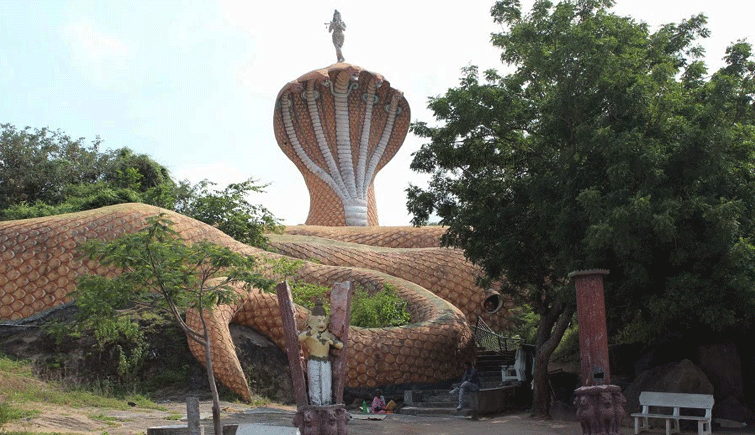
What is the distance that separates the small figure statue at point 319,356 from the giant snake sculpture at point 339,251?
380 centimetres

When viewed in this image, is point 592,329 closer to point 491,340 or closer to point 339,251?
point 491,340

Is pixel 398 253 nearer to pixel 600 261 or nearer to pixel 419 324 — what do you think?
pixel 419 324

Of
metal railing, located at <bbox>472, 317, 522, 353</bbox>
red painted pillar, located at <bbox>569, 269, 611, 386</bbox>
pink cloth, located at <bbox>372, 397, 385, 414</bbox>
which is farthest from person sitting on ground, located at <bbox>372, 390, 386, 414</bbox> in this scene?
red painted pillar, located at <bbox>569, 269, 611, 386</bbox>

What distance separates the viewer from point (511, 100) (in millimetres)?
14219

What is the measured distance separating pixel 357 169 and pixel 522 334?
33.0ft

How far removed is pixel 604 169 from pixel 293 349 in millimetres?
6336

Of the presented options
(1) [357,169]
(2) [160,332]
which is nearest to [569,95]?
(2) [160,332]

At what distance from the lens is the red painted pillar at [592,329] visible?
868 cm

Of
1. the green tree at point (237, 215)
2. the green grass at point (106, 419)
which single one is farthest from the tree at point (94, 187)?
the green grass at point (106, 419)

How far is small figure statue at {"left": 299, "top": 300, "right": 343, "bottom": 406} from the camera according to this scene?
7824 mm

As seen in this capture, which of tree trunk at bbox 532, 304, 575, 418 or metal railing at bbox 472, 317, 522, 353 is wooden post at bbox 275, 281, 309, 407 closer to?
tree trunk at bbox 532, 304, 575, 418

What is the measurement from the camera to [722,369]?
12742 millimetres

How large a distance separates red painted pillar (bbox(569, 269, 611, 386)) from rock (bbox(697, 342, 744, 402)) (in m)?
4.80

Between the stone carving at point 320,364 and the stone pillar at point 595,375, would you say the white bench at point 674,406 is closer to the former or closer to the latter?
the stone pillar at point 595,375
